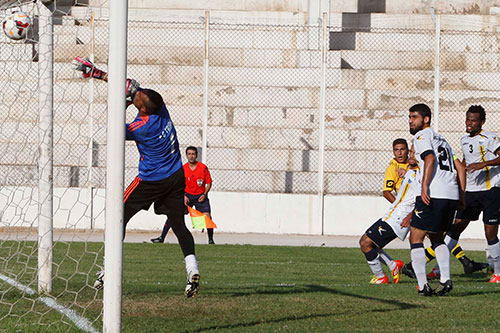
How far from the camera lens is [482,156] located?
36.3ft

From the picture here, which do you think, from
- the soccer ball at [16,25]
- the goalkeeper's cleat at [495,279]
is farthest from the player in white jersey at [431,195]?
the soccer ball at [16,25]

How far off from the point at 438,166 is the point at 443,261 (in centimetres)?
96

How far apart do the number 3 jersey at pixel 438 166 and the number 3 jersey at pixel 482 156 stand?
7.79 ft

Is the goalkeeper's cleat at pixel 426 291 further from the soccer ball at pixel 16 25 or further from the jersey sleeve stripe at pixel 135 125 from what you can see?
the soccer ball at pixel 16 25

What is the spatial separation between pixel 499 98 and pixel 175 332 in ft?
56.8

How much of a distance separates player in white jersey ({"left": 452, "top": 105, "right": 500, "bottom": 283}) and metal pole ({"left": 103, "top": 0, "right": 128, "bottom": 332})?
5975 millimetres

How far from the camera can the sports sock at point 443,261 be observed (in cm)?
877

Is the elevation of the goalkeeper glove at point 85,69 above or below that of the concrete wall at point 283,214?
above

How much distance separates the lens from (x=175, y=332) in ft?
20.8

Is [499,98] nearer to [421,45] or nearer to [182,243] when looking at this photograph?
[421,45]

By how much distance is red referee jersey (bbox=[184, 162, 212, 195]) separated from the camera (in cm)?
1672

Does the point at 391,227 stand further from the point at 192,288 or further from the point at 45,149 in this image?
the point at 45,149

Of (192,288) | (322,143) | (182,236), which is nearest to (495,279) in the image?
(182,236)

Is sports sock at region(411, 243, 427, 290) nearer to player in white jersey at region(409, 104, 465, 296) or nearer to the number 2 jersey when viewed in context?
player in white jersey at region(409, 104, 465, 296)
